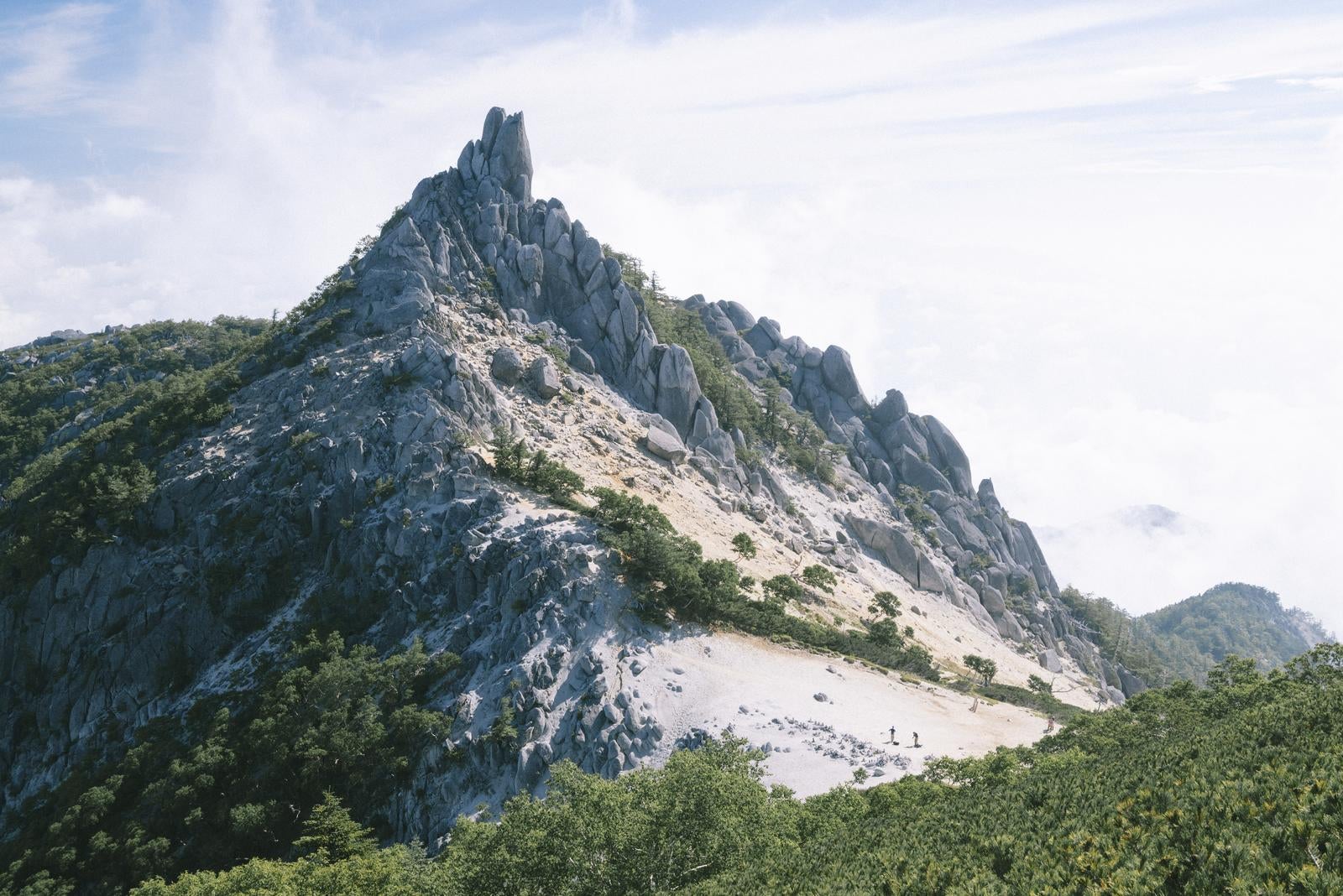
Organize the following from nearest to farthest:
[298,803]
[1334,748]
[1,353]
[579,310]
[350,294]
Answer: [1334,748] → [298,803] → [350,294] → [579,310] → [1,353]

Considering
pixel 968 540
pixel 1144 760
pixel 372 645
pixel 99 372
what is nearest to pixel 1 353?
pixel 99 372

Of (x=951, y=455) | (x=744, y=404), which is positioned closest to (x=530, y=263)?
(x=744, y=404)

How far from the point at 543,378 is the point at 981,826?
6373cm

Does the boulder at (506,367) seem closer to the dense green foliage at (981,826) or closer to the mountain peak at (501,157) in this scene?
the mountain peak at (501,157)

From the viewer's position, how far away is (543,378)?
81.8m

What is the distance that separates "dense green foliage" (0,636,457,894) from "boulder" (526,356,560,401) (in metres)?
33.5

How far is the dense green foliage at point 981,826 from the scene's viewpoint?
19.9 m

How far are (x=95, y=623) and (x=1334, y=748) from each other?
7805cm

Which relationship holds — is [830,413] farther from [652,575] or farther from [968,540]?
[652,575]

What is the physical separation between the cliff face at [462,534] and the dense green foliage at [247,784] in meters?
2.75

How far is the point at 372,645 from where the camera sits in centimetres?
5772

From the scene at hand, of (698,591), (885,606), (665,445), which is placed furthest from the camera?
(665,445)

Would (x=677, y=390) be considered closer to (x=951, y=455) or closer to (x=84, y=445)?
(x=951, y=455)

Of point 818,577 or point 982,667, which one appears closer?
point 982,667
